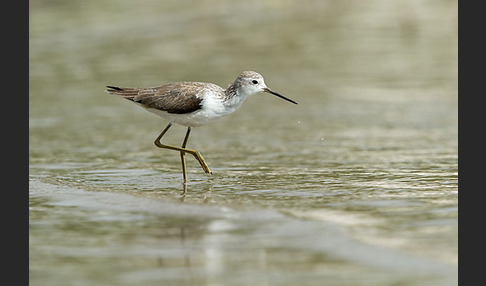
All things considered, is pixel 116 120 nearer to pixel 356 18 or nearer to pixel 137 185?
pixel 137 185

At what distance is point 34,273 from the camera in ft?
22.7

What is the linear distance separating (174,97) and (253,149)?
Result: 7.22 feet

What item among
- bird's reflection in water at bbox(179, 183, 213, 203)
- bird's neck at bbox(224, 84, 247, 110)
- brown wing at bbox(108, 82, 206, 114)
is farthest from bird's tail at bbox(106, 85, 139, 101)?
bird's reflection in water at bbox(179, 183, 213, 203)

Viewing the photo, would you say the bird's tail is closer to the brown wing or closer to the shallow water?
the brown wing

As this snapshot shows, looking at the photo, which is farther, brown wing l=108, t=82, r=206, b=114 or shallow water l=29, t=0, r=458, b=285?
brown wing l=108, t=82, r=206, b=114

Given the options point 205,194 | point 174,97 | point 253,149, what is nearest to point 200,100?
point 174,97

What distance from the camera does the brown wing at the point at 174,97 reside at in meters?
10.8

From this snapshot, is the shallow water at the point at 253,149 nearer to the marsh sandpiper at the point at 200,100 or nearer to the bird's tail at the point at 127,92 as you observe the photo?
the marsh sandpiper at the point at 200,100

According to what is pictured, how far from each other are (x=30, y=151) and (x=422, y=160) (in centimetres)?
571

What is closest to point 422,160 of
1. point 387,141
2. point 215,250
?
point 387,141

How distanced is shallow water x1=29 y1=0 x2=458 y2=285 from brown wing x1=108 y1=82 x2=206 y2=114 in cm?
94

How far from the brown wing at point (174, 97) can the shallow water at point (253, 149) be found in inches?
37.0

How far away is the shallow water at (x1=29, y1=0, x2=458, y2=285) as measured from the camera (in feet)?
23.7

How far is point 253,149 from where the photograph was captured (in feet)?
Result: 41.8
